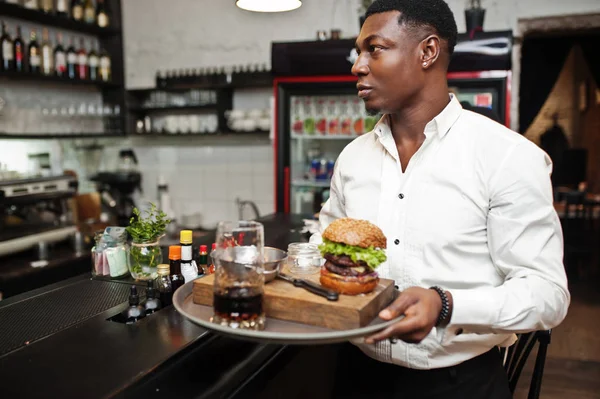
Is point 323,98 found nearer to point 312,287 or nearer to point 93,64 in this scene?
point 93,64

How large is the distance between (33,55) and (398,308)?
4418mm

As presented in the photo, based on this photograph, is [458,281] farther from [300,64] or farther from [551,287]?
[300,64]

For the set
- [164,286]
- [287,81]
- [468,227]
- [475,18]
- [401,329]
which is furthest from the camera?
[287,81]

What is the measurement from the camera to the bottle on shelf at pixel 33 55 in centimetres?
443

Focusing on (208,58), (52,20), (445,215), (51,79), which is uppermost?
(52,20)

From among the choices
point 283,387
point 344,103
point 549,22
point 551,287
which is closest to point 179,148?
point 344,103

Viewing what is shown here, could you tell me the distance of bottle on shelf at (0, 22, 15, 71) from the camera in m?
4.20

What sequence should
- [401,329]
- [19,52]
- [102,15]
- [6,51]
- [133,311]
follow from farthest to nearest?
1. [102,15]
2. [19,52]
3. [6,51]
4. [133,311]
5. [401,329]

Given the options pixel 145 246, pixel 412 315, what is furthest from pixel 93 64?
pixel 412 315

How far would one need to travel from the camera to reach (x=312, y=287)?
1.18 m

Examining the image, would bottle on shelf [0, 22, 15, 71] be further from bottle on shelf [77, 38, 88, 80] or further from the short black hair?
the short black hair

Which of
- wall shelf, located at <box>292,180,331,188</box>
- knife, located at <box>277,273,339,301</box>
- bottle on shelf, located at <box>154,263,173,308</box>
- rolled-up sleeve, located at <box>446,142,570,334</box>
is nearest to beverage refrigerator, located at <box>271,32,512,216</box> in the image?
wall shelf, located at <box>292,180,331,188</box>

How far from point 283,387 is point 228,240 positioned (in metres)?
0.85

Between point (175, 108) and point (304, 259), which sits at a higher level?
point (175, 108)
